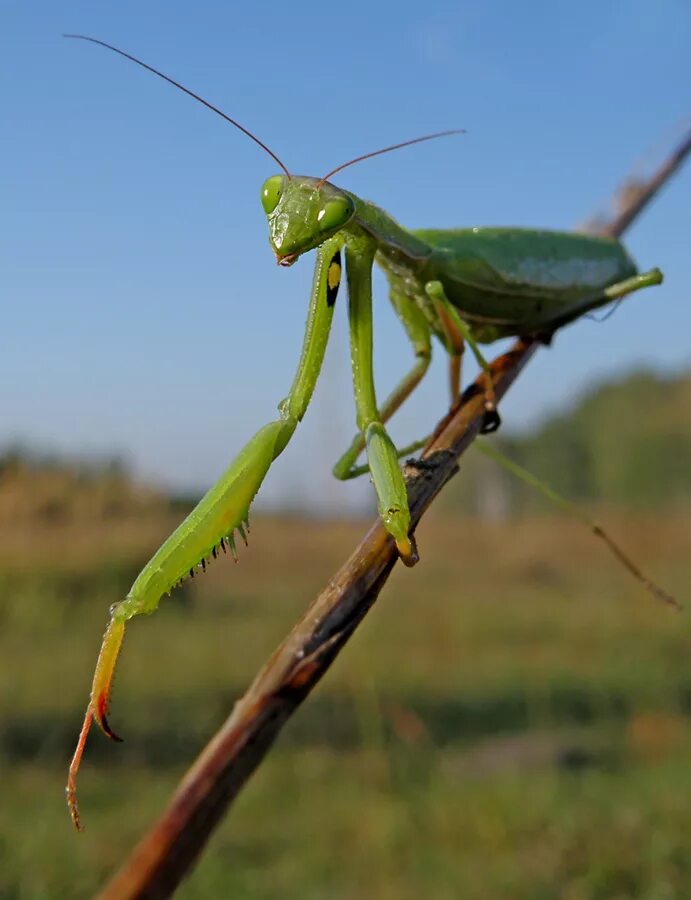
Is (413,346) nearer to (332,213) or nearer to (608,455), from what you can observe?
(332,213)

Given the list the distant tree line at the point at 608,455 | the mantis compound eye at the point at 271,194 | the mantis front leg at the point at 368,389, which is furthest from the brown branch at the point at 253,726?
the distant tree line at the point at 608,455

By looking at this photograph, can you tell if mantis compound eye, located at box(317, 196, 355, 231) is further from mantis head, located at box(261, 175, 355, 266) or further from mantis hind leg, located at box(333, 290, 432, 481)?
mantis hind leg, located at box(333, 290, 432, 481)

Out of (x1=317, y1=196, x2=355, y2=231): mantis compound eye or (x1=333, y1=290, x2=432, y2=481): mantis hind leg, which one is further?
(x1=333, y1=290, x2=432, y2=481): mantis hind leg

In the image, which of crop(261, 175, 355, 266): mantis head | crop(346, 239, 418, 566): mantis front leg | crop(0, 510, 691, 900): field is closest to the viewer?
crop(346, 239, 418, 566): mantis front leg

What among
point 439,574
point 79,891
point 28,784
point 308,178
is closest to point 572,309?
point 308,178

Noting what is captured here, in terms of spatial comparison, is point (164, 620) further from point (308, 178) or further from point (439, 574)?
point (308, 178)

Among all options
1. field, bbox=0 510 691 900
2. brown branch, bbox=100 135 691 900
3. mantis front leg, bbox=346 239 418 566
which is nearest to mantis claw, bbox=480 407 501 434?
mantis front leg, bbox=346 239 418 566
